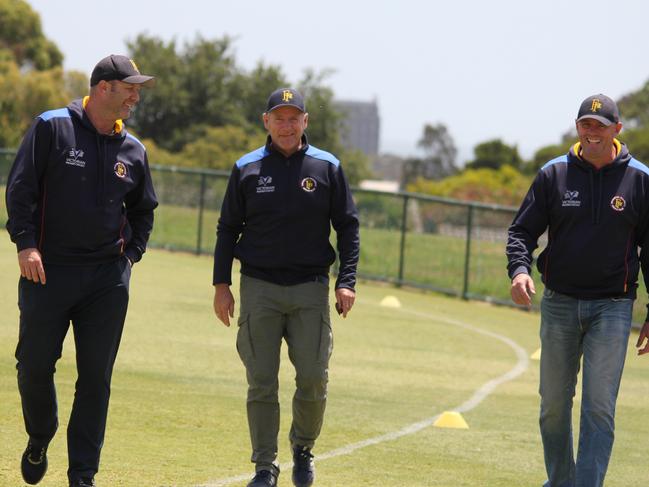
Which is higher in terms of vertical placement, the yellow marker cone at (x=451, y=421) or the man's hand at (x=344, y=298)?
the man's hand at (x=344, y=298)

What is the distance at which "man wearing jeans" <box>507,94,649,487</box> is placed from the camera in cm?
756

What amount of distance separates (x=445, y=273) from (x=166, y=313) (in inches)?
319

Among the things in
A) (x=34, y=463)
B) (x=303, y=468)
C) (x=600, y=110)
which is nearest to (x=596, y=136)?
(x=600, y=110)

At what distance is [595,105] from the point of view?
759 cm

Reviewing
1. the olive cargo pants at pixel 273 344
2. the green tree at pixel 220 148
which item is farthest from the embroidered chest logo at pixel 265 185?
the green tree at pixel 220 148

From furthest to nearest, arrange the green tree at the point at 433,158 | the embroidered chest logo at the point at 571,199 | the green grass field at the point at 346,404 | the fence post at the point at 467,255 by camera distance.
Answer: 1. the green tree at the point at 433,158
2. the fence post at the point at 467,255
3. the green grass field at the point at 346,404
4. the embroidered chest logo at the point at 571,199

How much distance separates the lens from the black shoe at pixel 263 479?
788 centimetres

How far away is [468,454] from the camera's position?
1009 cm

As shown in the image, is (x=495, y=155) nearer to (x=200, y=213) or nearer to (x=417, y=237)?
(x=200, y=213)

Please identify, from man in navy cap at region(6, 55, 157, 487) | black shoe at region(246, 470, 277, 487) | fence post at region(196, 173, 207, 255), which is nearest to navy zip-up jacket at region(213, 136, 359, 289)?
man in navy cap at region(6, 55, 157, 487)

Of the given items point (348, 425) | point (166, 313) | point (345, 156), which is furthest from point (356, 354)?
point (345, 156)

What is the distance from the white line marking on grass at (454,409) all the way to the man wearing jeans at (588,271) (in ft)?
6.49

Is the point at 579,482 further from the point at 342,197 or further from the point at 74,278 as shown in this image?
the point at 74,278

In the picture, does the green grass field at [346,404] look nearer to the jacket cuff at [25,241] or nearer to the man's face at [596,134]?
the jacket cuff at [25,241]
